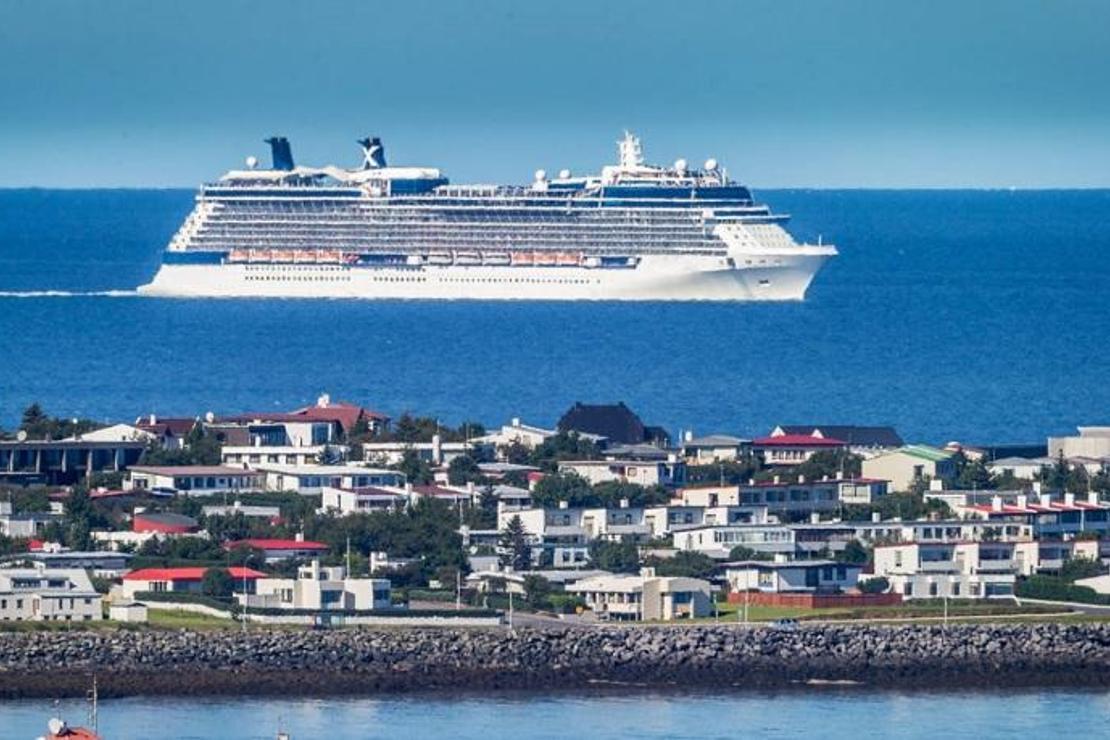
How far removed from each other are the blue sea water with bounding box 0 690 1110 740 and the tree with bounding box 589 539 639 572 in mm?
6979

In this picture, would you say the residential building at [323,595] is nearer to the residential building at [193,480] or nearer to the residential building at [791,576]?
the residential building at [791,576]

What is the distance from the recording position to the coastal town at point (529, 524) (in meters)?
40.0

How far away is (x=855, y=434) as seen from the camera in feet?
175

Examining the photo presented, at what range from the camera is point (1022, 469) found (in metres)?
49.8

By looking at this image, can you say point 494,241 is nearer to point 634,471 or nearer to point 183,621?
point 634,471

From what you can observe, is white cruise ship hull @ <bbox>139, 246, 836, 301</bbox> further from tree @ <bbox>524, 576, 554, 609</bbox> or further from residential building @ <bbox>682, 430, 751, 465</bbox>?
tree @ <bbox>524, 576, 554, 609</bbox>

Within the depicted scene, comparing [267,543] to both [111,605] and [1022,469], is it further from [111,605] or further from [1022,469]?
[1022,469]

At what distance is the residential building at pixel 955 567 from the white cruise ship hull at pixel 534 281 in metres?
57.2

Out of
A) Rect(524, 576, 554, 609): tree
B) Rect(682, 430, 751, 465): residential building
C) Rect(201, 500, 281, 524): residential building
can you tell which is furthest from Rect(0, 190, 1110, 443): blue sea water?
Rect(524, 576, 554, 609): tree

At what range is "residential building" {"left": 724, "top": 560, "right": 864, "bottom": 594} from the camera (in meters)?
41.4

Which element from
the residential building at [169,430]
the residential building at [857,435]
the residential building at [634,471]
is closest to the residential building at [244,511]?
the residential building at [169,430]

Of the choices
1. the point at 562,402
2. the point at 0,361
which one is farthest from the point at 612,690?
the point at 0,361

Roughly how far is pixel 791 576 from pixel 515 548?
3.22 meters

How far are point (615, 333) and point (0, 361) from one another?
15672 mm
